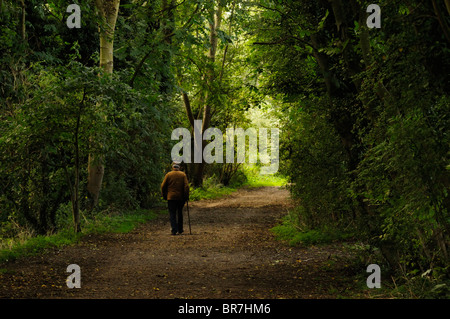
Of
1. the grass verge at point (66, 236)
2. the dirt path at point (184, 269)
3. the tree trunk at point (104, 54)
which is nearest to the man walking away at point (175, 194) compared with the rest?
the dirt path at point (184, 269)

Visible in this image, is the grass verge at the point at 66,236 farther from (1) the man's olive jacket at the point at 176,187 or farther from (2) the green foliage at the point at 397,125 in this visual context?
(2) the green foliage at the point at 397,125

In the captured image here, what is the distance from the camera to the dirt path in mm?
6980

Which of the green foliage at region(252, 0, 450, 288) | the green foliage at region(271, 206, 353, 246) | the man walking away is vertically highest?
the green foliage at region(252, 0, 450, 288)

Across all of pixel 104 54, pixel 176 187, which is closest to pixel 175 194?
pixel 176 187

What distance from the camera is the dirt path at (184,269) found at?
275 inches

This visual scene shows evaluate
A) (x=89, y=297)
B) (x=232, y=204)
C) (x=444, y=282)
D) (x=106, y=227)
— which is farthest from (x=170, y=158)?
(x=444, y=282)

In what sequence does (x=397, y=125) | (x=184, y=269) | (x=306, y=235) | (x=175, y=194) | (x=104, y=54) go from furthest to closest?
(x=104, y=54) < (x=175, y=194) < (x=306, y=235) < (x=184, y=269) < (x=397, y=125)

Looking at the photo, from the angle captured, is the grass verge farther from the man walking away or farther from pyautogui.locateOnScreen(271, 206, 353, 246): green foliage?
pyautogui.locateOnScreen(271, 206, 353, 246): green foliage

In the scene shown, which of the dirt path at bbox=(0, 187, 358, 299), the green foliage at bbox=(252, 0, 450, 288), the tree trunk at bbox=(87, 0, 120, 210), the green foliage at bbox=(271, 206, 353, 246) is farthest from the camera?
the tree trunk at bbox=(87, 0, 120, 210)

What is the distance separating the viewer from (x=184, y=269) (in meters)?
8.94

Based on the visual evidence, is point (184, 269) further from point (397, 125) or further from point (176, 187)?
point (176, 187)

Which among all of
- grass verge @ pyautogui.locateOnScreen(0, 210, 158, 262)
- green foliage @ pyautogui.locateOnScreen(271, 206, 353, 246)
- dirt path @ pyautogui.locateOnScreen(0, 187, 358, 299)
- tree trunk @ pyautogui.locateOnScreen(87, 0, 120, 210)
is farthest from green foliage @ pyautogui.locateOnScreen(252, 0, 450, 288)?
tree trunk @ pyautogui.locateOnScreen(87, 0, 120, 210)

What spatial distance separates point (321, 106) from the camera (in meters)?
9.09

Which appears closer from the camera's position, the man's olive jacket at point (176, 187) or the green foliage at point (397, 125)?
the green foliage at point (397, 125)
